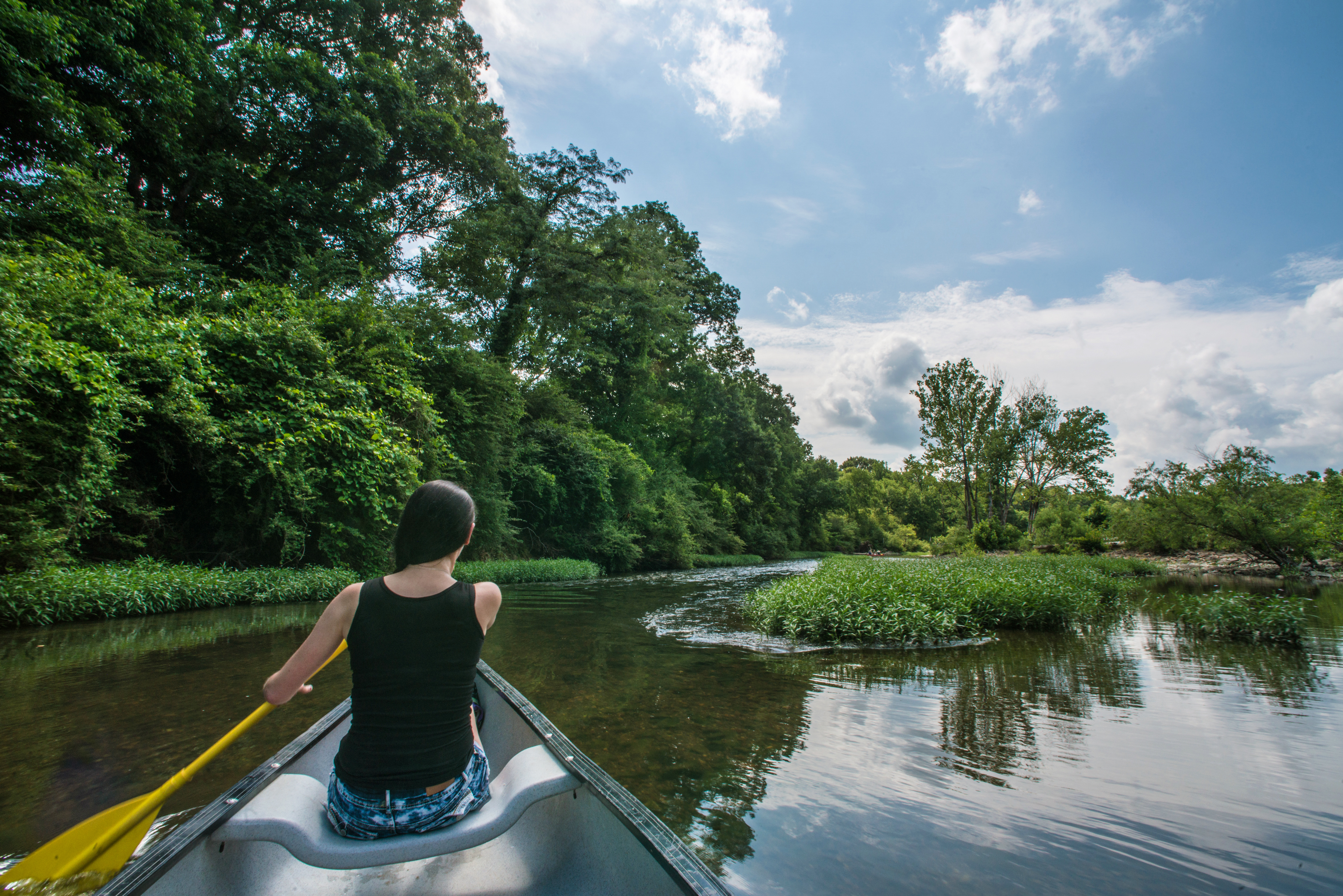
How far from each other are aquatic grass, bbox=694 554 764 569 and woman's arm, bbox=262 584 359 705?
2831 cm

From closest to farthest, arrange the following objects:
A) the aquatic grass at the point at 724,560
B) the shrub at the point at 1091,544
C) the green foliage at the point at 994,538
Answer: the shrub at the point at 1091,544, the green foliage at the point at 994,538, the aquatic grass at the point at 724,560

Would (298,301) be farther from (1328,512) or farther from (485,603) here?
(1328,512)

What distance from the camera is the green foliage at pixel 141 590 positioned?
7.77m

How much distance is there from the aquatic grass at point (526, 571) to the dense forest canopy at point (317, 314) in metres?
1.28

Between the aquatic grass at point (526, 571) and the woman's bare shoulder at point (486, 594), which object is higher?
the woman's bare shoulder at point (486, 594)

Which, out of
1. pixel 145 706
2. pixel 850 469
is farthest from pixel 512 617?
pixel 850 469

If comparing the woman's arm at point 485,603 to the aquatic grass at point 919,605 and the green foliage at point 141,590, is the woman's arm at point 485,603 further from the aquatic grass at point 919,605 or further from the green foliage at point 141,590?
the green foliage at point 141,590

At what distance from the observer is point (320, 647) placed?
196 centimetres

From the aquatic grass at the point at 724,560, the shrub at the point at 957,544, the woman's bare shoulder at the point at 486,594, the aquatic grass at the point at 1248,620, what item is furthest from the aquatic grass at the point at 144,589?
the shrub at the point at 957,544

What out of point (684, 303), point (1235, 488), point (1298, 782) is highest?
point (684, 303)

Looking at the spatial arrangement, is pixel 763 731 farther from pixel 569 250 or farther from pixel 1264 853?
pixel 569 250

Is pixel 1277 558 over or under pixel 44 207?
under

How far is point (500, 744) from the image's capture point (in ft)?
9.87

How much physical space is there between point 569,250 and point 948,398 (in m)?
24.5
